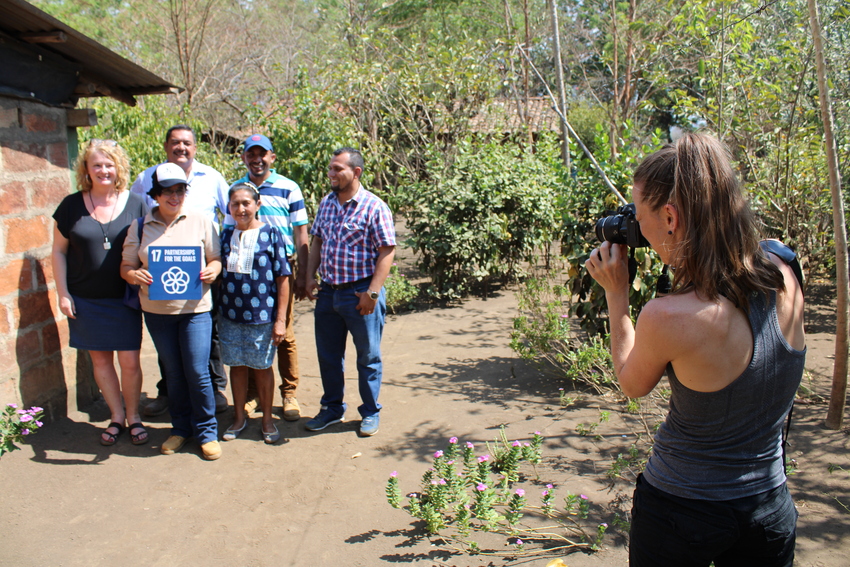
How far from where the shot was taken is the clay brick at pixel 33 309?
14.0 feet

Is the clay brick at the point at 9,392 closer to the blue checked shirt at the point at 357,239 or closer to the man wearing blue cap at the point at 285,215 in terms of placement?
Answer: the man wearing blue cap at the point at 285,215

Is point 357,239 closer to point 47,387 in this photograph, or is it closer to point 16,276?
point 16,276

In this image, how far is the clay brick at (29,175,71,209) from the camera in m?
4.41

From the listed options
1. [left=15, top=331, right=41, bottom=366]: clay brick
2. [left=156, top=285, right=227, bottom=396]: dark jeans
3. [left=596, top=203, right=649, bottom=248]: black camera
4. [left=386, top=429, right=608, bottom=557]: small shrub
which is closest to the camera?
[left=596, top=203, right=649, bottom=248]: black camera

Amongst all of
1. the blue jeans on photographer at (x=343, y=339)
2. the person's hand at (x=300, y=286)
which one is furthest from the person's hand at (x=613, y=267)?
the person's hand at (x=300, y=286)

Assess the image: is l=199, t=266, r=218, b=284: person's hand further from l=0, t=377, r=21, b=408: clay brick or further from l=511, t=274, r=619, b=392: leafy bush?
l=511, t=274, r=619, b=392: leafy bush

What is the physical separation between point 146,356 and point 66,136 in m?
2.37

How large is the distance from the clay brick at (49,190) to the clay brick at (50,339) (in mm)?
841

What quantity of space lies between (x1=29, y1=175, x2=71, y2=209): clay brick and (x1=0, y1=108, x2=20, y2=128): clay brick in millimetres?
392

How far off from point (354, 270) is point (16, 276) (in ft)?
7.23

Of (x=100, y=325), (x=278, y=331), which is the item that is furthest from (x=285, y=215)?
(x=100, y=325)

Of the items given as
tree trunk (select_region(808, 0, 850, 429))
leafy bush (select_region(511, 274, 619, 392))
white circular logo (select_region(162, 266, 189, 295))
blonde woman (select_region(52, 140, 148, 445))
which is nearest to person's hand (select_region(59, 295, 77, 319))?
blonde woman (select_region(52, 140, 148, 445))

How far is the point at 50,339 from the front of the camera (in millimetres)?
4516

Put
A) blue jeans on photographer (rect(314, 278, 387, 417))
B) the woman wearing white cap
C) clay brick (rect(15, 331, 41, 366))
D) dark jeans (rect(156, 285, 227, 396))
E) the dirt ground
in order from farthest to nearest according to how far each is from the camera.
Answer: dark jeans (rect(156, 285, 227, 396)) → blue jeans on photographer (rect(314, 278, 387, 417)) → clay brick (rect(15, 331, 41, 366)) → the woman wearing white cap → the dirt ground
